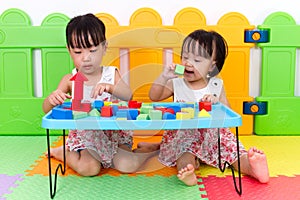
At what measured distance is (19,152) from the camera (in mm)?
1363

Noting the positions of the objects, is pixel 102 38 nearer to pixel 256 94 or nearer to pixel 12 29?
pixel 12 29

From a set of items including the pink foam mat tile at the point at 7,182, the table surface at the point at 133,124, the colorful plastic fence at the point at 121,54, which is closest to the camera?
the table surface at the point at 133,124

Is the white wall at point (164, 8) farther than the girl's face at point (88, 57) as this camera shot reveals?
Yes

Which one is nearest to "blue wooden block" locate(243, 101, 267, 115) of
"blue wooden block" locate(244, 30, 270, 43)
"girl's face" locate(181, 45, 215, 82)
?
"blue wooden block" locate(244, 30, 270, 43)

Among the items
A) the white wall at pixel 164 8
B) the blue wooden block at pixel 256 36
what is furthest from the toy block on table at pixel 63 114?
the blue wooden block at pixel 256 36

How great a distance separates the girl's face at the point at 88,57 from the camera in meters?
1.23

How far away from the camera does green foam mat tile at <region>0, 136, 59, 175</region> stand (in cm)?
121

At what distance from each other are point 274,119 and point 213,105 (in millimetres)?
513

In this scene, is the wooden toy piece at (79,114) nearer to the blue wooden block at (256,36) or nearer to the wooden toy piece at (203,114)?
the wooden toy piece at (203,114)

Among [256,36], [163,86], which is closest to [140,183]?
[163,86]

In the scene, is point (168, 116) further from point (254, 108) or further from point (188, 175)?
point (254, 108)

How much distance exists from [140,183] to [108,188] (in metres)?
0.08

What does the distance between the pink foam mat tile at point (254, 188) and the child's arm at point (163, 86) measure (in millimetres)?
291

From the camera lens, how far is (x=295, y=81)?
5.26ft
